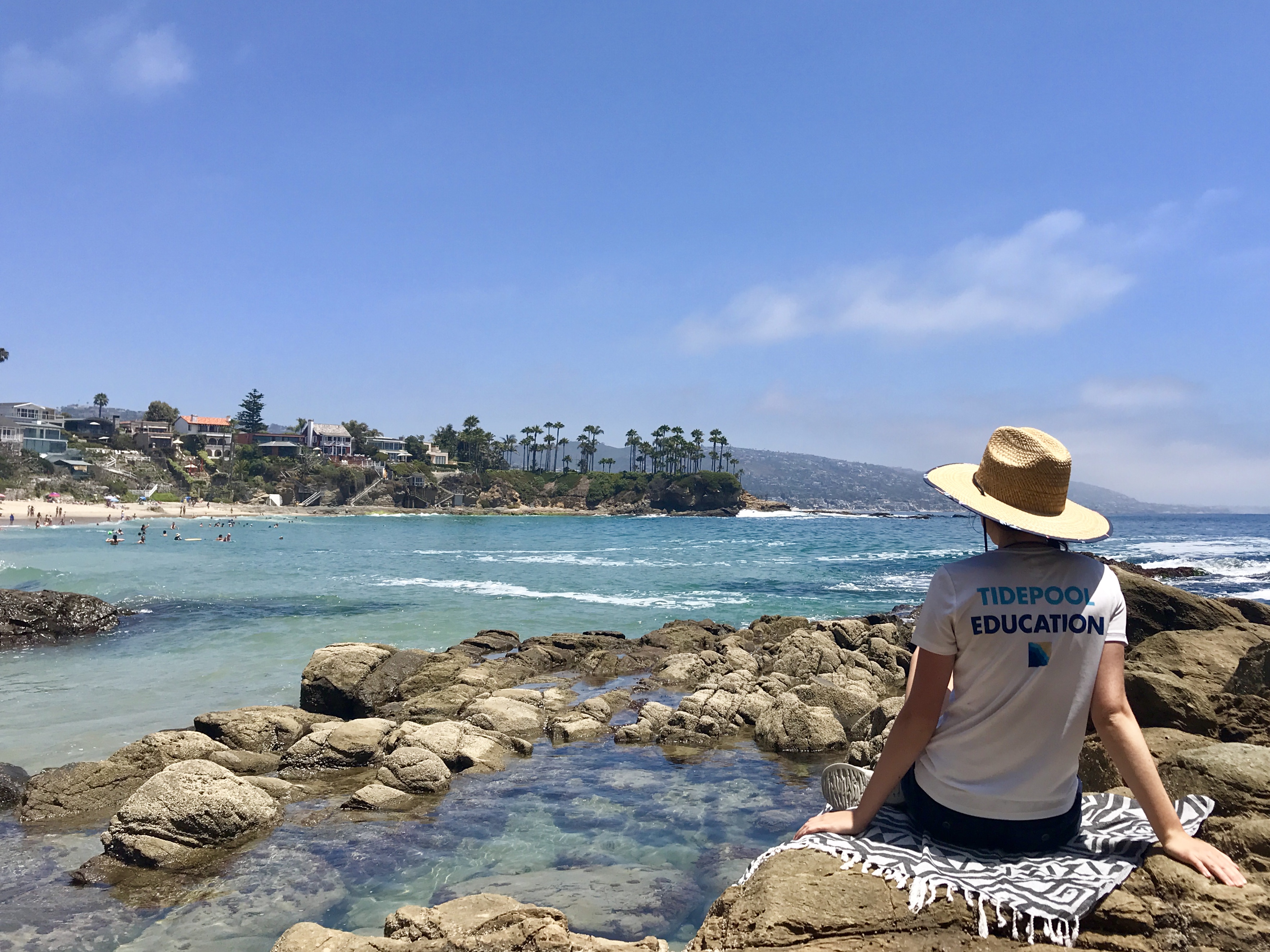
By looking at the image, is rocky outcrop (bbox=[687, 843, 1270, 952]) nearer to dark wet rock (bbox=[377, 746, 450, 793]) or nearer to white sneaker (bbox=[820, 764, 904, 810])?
white sneaker (bbox=[820, 764, 904, 810])

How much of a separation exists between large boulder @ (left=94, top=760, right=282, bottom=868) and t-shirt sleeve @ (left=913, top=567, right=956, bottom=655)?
7304 millimetres

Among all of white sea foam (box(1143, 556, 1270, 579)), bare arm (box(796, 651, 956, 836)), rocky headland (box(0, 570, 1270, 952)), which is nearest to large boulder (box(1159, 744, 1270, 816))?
rocky headland (box(0, 570, 1270, 952))

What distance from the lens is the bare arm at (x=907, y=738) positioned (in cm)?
318

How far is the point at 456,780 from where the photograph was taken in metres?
9.86

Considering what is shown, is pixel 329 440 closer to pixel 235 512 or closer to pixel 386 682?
pixel 235 512

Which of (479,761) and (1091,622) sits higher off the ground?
(1091,622)

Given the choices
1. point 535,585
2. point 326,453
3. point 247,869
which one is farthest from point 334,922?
point 326,453

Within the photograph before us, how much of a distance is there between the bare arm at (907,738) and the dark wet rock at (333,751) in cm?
852

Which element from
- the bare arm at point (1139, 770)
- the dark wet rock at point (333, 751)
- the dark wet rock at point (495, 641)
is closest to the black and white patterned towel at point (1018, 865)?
the bare arm at point (1139, 770)

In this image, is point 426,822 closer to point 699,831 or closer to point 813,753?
point 699,831

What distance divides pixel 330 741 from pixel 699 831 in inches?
202

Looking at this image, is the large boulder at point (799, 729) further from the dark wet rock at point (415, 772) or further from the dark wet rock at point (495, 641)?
the dark wet rock at point (495, 641)

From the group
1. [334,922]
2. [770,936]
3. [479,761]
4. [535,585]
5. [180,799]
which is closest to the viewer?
[770,936]

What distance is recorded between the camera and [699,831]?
8.35m
